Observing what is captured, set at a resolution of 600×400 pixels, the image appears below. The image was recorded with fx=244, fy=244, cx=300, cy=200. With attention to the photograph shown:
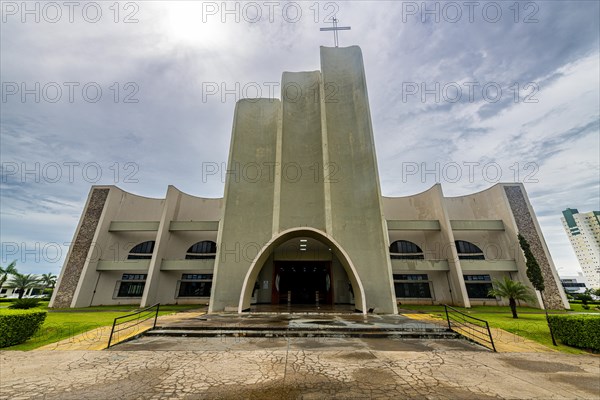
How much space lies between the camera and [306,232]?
15.4 metres

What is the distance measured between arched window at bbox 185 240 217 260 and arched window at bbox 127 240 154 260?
3.58 m

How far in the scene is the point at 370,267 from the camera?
15.3 meters

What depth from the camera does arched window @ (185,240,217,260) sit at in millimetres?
24312

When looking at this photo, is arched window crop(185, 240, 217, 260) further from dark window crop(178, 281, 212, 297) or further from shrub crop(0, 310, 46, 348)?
shrub crop(0, 310, 46, 348)

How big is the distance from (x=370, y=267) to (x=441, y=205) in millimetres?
11399

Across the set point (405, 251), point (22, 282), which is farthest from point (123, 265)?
point (405, 251)

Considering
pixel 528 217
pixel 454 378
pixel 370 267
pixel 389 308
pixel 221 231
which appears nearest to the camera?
pixel 454 378

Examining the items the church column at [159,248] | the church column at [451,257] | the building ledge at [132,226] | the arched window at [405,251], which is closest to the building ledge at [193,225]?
the church column at [159,248]

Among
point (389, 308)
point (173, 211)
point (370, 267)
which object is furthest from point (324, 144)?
point (173, 211)

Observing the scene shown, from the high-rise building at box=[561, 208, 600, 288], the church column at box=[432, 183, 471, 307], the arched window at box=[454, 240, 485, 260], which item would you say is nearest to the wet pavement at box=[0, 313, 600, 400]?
the church column at box=[432, 183, 471, 307]

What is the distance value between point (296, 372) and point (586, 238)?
15367 centimetres

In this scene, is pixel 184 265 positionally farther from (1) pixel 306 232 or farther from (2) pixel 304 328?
(2) pixel 304 328

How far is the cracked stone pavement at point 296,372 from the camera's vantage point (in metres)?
4.06

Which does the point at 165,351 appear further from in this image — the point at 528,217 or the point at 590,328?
the point at 528,217
